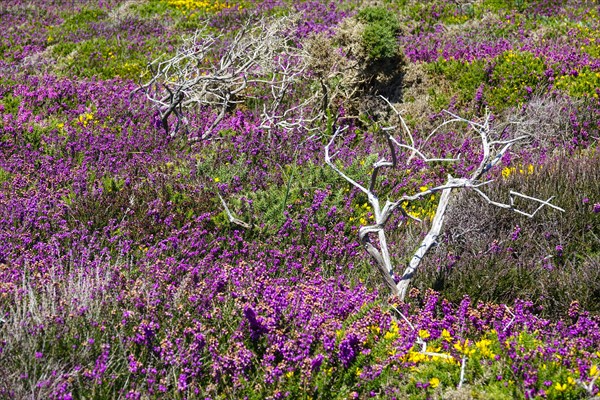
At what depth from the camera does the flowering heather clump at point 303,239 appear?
3.34m

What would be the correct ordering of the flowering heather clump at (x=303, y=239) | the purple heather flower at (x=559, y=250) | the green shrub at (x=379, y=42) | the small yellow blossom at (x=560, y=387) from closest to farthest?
1. the small yellow blossom at (x=560, y=387)
2. the flowering heather clump at (x=303, y=239)
3. the purple heather flower at (x=559, y=250)
4. the green shrub at (x=379, y=42)

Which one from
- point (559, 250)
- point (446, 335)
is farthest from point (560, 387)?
point (559, 250)

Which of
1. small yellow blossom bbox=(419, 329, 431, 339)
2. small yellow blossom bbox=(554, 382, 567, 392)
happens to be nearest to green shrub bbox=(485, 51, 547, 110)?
small yellow blossom bbox=(419, 329, 431, 339)

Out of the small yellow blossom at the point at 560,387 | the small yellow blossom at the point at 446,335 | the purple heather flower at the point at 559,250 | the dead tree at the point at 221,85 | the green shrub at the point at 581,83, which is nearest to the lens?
the small yellow blossom at the point at 560,387

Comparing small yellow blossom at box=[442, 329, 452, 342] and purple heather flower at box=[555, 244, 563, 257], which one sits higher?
small yellow blossom at box=[442, 329, 452, 342]

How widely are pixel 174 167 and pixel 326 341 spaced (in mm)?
3688

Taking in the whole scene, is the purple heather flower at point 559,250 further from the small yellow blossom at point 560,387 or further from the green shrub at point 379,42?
the green shrub at point 379,42

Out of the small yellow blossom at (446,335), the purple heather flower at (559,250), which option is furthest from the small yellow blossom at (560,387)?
the purple heather flower at (559,250)

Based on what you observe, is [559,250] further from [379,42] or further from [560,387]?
[379,42]

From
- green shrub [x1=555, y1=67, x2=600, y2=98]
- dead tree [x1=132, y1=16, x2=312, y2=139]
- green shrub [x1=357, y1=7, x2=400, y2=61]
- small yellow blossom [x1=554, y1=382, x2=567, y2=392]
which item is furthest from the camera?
green shrub [x1=357, y1=7, x2=400, y2=61]

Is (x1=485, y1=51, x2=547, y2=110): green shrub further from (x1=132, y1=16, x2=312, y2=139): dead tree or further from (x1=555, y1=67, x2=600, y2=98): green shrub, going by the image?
(x1=132, y1=16, x2=312, y2=139): dead tree

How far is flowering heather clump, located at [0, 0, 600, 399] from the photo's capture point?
3336 mm

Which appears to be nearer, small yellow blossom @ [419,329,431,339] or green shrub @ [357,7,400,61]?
small yellow blossom @ [419,329,431,339]

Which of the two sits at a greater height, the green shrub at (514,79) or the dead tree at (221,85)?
the dead tree at (221,85)
